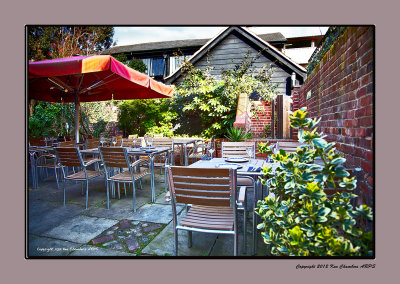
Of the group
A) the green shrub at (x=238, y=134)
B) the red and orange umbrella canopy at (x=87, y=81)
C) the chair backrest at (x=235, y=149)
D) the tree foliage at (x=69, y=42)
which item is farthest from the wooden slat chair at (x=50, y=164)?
the tree foliage at (x=69, y=42)

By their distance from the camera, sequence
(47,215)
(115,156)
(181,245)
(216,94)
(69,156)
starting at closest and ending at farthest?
(181,245)
(47,215)
(115,156)
(69,156)
(216,94)

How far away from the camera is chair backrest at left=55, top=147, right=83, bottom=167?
3.83 meters

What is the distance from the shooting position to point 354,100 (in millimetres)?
1844

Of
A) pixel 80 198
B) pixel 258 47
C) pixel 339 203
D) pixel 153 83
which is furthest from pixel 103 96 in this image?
pixel 258 47

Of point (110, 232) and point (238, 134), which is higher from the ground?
point (238, 134)

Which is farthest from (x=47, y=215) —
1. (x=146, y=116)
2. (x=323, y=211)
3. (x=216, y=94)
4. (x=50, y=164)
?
(x=146, y=116)

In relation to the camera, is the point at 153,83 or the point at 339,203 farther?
the point at 153,83

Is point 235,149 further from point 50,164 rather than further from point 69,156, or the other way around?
point 50,164

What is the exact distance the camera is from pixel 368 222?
5.29 feet

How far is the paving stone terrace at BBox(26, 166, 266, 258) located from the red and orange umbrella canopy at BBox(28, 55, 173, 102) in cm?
199

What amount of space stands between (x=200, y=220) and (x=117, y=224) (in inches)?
56.4

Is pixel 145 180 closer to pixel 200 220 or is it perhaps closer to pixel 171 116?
pixel 200 220

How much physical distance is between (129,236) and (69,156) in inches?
A: 79.4

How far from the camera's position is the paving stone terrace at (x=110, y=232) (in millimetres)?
2326
